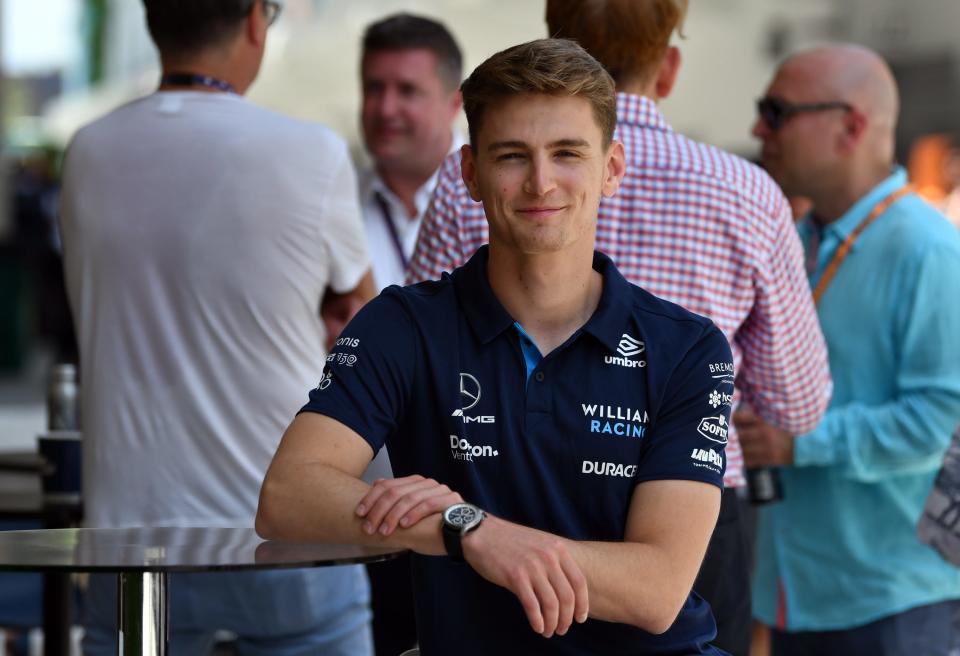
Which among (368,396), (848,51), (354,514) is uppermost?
(848,51)

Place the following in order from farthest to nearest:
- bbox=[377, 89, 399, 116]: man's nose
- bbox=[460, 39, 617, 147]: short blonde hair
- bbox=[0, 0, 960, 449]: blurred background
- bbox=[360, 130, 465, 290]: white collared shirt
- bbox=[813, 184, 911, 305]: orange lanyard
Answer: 1. bbox=[0, 0, 960, 449]: blurred background
2. bbox=[377, 89, 399, 116]: man's nose
3. bbox=[360, 130, 465, 290]: white collared shirt
4. bbox=[813, 184, 911, 305]: orange lanyard
5. bbox=[460, 39, 617, 147]: short blonde hair

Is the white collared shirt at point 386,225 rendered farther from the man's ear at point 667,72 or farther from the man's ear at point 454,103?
the man's ear at point 667,72

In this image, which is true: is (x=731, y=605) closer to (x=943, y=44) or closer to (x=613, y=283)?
(x=613, y=283)

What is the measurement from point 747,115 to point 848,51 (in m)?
11.2

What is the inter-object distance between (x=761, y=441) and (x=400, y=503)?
1424 mm

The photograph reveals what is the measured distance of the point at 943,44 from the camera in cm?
1305

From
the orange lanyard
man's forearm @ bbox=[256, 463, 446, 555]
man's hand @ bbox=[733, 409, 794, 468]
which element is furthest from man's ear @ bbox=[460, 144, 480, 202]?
the orange lanyard

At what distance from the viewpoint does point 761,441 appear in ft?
10.1

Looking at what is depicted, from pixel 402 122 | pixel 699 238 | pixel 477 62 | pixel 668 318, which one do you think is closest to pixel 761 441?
pixel 699 238

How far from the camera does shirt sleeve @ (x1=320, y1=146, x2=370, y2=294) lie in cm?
280

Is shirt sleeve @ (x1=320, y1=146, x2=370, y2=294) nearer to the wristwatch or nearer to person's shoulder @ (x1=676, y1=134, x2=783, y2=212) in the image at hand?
person's shoulder @ (x1=676, y1=134, x2=783, y2=212)

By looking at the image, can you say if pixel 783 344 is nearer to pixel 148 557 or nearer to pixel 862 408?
pixel 862 408

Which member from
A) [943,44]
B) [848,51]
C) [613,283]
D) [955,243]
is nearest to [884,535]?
[955,243]

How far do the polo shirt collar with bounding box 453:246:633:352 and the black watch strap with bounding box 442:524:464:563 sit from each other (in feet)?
1.09
